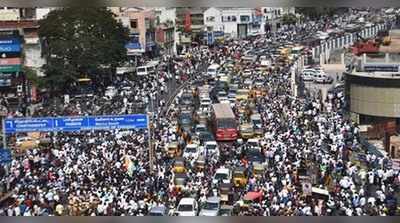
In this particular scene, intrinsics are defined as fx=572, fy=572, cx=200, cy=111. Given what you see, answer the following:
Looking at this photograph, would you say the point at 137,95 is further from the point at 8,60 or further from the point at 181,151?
the point at 181,151

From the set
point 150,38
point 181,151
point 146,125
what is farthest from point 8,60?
point 181,151

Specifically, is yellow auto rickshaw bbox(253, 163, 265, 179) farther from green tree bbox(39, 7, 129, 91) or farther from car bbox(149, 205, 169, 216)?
green tree bbox(39, 7, 129, 91)

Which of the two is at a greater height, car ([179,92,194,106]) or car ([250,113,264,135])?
car ([179,92,194,106])

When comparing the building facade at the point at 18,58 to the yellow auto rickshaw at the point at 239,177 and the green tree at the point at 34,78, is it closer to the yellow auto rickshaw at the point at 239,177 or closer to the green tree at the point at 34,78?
the green tree at the point at 34,78
